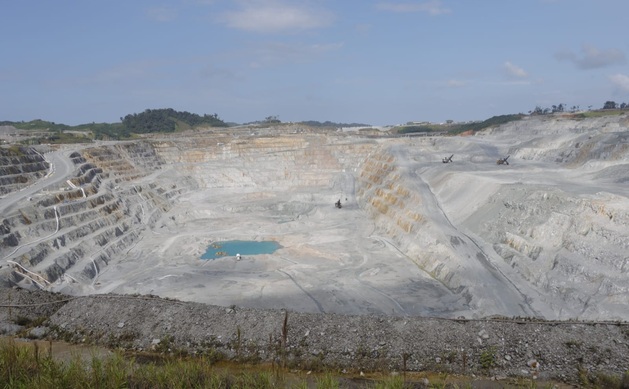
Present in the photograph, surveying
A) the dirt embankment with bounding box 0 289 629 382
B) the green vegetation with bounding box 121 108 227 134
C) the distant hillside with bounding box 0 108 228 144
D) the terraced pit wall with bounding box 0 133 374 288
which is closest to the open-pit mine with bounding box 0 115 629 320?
the terraced pit wall with bounding box 0 133 374 288

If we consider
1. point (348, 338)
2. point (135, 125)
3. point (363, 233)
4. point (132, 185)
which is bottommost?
point (363, 233)

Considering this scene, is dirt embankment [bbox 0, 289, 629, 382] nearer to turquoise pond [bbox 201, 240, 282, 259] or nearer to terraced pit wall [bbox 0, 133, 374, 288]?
terraced pit wall [bbox 0, 133, 374, 288]

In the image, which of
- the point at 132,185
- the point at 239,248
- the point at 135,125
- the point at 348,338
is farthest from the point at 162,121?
the point at 348,338

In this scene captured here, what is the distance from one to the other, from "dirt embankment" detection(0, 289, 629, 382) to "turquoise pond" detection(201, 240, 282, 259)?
22.4m

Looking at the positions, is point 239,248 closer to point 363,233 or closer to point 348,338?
point 363,233

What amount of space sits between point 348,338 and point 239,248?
30.5 metres

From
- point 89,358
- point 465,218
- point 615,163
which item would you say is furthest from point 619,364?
point 615,163

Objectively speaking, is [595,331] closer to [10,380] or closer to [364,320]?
[364,320]

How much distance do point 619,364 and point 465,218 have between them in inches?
1025

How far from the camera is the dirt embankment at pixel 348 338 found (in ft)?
52.1

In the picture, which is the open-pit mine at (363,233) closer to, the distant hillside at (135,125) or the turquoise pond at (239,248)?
the turquoise pond at (239,248)

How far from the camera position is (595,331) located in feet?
Answer: 56.0

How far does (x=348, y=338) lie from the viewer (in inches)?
691

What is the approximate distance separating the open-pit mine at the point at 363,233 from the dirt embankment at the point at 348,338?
8.86 metres
